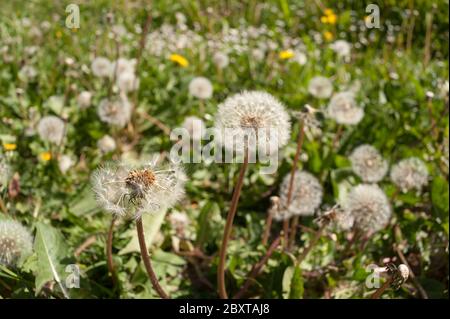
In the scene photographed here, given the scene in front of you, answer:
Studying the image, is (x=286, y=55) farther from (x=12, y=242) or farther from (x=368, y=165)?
(x=12, y=242)

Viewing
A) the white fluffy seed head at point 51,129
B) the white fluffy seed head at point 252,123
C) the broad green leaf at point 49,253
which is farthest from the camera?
the white fluffy seed head at point 51,129

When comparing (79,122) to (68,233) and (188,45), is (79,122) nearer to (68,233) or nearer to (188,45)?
(68,233)

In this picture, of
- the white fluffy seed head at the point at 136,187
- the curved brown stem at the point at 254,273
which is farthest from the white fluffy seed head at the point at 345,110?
the white fluffy seed head at the point at 136,187

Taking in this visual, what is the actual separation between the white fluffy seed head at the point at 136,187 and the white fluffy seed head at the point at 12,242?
1.60 ft

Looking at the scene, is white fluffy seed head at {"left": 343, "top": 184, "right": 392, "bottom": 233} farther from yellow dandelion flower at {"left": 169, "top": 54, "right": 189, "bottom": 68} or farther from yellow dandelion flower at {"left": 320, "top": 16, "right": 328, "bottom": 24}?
yellow dandelion flower at {"left": 320, "top": 16, "right": 328, "bottom": 24}

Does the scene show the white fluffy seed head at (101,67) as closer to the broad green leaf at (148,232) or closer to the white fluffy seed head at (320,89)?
the white fluffy seed head at (320,89)

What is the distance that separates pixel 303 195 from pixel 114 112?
120 centimetres

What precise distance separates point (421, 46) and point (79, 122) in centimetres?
319

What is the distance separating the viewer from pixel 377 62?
4.51m

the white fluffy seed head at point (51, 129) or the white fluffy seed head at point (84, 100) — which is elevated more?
the white fluffy seed head at point (84, 100)

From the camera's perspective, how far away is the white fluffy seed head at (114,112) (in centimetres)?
309

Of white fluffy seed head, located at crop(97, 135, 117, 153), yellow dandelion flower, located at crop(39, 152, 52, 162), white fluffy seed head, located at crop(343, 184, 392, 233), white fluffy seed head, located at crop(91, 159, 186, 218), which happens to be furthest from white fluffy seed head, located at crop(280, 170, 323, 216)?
yellow dandelion flower, located at crop(39, 152, 52, 162)
